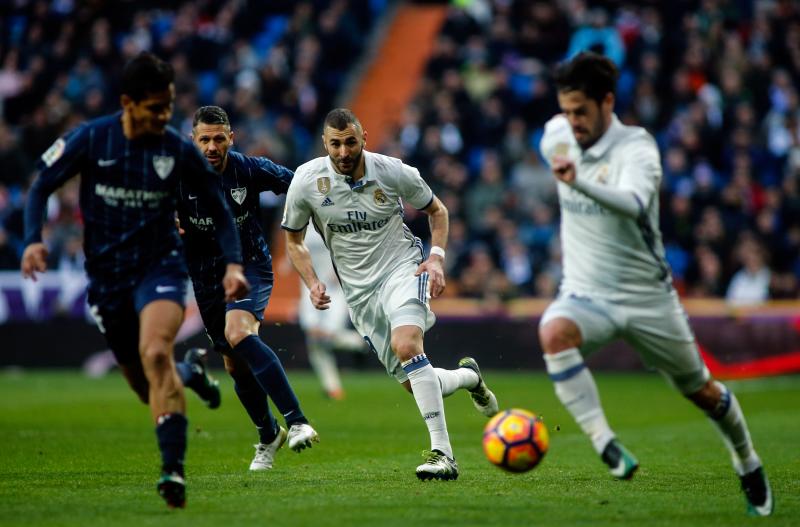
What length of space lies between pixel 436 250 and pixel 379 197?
1.88 ft

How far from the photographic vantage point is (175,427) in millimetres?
6988

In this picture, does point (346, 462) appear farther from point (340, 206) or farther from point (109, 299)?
point (109, 299)

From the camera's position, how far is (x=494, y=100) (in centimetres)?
2333

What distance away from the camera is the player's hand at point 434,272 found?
8.70m

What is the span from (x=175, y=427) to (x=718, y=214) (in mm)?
14685

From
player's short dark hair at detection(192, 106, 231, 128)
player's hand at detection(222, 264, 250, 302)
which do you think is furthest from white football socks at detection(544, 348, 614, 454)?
player's short dark hair at detection(192, 106, 231, 128)

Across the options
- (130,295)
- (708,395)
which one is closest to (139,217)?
(130,295)

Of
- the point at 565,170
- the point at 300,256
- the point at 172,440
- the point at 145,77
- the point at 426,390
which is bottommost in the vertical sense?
the point at 426,390

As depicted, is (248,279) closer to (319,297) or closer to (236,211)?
(236,211)

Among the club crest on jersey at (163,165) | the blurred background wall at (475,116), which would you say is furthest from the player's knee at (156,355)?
the blurred background wall at (475,116)

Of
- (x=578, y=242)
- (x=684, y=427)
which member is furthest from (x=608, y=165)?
(x=684, y=427)

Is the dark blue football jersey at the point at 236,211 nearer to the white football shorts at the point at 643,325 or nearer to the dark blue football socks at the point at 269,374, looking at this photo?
the dark blue football socks at the point at 269,374

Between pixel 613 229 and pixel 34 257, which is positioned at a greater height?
pixel 613 229

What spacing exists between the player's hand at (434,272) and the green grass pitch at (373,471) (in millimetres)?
1282
